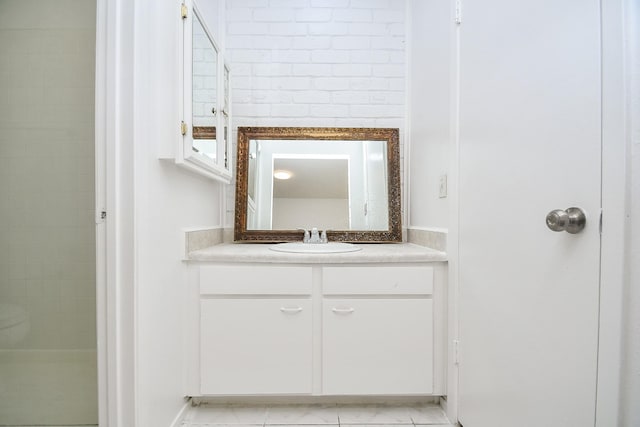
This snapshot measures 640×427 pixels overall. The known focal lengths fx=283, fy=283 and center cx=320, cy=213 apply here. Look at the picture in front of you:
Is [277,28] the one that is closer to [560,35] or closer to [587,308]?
[560,35]

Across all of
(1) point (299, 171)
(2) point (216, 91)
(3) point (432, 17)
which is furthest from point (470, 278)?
(2) point (216, 91)

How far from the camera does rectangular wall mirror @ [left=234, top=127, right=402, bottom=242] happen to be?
5.57 feet

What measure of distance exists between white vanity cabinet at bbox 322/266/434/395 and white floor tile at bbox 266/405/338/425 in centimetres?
13

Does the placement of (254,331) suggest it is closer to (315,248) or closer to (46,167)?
(315,248)

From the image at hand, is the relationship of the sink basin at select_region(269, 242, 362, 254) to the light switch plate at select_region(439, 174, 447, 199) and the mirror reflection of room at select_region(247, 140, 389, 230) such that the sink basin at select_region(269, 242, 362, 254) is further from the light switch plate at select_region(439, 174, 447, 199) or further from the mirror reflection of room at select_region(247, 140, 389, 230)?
the light switch plate at select_region(439, 174, 447, 199)

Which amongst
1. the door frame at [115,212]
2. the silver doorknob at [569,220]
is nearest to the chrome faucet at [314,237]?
the door frame at [115,212]

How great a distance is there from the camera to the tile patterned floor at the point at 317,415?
1.26 m

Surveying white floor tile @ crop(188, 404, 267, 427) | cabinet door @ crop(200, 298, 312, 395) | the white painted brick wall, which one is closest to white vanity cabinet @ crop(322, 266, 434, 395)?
cabinet door @ crop(200, 298, 312, 395)

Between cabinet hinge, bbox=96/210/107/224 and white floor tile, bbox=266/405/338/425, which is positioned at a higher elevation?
cabinet hinge, bbox=96/210/107/224

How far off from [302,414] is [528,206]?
1271 millimetres

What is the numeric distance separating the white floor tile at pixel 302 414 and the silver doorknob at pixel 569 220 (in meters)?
1.19

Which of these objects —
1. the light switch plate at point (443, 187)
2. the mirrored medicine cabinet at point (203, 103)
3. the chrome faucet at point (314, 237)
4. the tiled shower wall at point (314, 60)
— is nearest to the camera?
the mirrored medicine cabinet at point (203, 103)

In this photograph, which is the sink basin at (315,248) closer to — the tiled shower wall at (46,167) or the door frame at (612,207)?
the tiled shower wall at (46,167)

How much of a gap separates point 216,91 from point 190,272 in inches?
34.4
